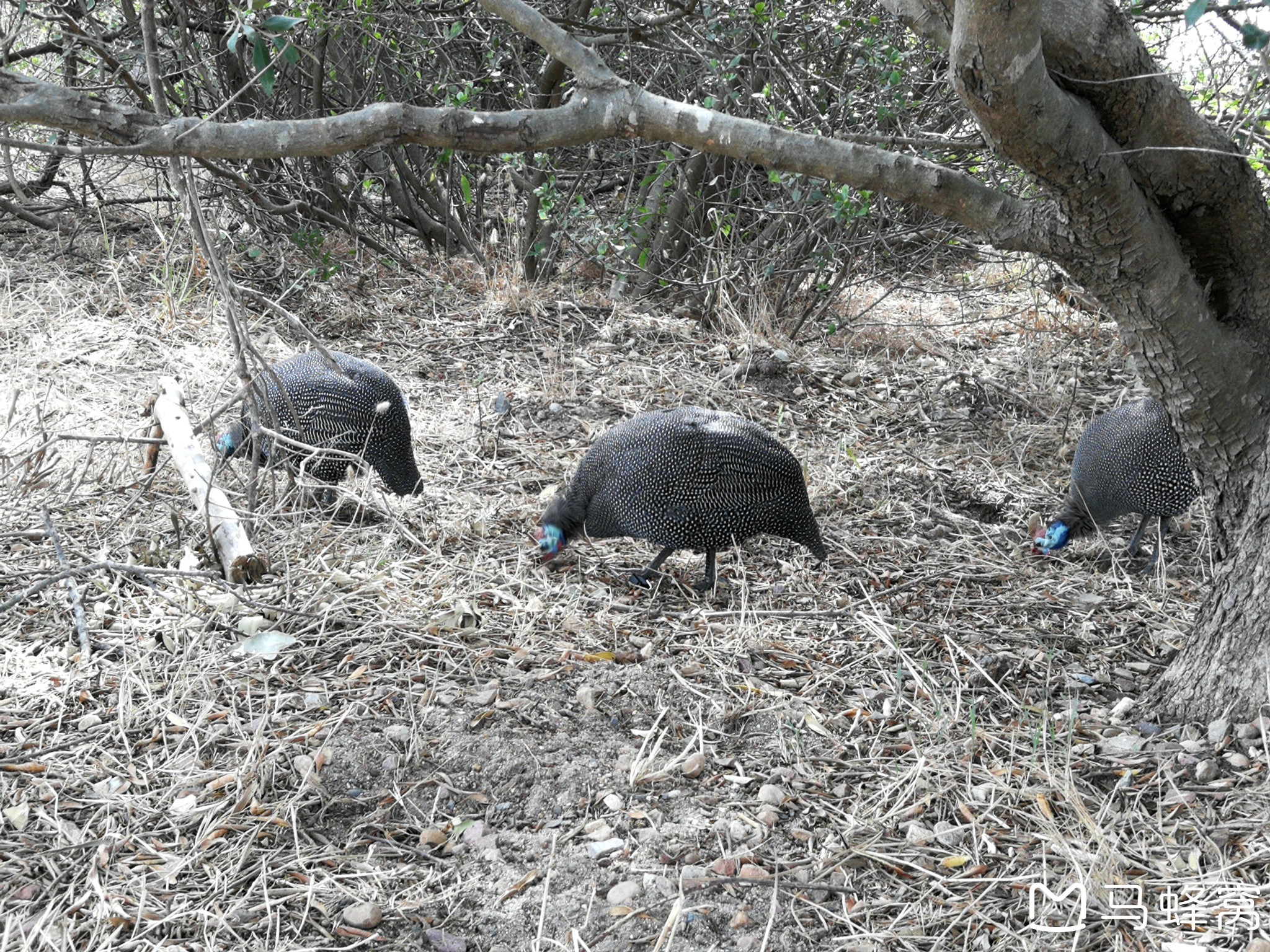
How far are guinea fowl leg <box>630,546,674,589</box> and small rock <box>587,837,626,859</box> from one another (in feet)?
5.58

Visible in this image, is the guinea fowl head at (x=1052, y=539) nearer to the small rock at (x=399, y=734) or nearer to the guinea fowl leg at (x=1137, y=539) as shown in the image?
the guinea fowl leg at (x=1137, y=539)

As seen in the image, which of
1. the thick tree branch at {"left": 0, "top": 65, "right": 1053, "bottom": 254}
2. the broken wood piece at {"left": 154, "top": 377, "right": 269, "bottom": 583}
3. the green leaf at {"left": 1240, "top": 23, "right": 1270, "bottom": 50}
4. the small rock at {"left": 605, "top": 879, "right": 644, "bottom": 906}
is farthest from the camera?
the broken wood piece at {"left": 154, "top": 377, "right": 269, "bottom": 583}

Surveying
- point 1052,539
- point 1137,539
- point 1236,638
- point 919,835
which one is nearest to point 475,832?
point 919,835


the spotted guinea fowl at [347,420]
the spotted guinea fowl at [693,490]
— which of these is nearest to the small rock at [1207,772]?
the spotted guinea fowl at [693,490]

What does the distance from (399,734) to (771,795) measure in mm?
1084

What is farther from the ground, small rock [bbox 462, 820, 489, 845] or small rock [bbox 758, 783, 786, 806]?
small rock [bbox 758, 783, 786, 806]

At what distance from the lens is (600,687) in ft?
10.7

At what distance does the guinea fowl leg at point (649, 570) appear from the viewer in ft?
13.8

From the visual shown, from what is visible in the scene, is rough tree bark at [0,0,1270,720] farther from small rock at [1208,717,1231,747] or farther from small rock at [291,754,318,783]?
small rock at [291,754,318,783]

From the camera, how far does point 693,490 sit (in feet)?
13.0

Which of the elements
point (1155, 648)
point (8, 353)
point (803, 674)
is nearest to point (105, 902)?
point (803, 674)

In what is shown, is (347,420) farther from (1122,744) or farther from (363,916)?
(1122,744)

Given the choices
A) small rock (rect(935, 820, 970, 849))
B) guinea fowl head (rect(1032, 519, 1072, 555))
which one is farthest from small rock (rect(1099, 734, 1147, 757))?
guinea fowl head (rect(1032, 519, 1072, 555))

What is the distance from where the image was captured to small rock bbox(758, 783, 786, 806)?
276cm
